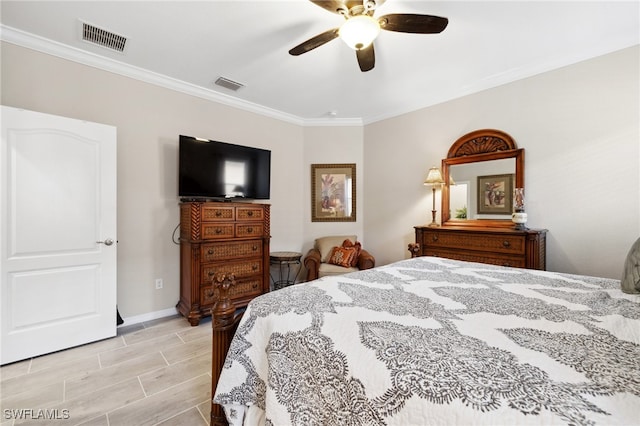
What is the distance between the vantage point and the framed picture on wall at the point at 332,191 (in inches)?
171

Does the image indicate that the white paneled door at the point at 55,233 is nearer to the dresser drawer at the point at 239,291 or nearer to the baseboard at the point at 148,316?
the baseboard at the point at 148,316

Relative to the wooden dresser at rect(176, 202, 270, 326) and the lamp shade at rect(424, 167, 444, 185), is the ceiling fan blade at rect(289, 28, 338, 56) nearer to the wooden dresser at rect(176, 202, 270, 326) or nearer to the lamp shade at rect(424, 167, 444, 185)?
the wooden dresser at rect(176, 202, 270, 326)

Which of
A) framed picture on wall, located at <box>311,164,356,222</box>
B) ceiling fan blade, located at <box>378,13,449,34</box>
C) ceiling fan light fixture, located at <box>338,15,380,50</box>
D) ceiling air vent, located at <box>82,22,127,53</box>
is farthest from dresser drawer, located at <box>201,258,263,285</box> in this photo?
ceiling fan blade, located at <box>378,13,449,34</box>

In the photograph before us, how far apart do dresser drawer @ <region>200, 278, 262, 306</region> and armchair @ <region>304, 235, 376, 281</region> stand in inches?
28.7

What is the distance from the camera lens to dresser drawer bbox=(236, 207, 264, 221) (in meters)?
3.18

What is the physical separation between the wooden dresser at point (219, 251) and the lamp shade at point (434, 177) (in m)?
2.04

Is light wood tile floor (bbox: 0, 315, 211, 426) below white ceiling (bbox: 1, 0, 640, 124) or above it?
below

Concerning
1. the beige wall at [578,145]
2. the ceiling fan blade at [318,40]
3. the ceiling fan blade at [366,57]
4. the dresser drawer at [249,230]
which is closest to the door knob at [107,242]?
the dresser drawer at [249,230]

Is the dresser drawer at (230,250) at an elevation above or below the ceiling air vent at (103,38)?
below

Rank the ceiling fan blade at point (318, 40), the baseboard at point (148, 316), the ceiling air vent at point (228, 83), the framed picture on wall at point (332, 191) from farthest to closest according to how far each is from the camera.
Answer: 1. the framed picture on wall at point (332, 191)
2. the ceiling air vent at point (228, 83)
3. the baseboard at point (148, 316)
4. the ceiling fan blade at point (318, 40)

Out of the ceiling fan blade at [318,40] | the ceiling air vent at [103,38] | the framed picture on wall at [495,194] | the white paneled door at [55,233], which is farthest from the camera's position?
the framed picture on wall at [495,194]

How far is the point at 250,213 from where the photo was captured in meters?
3.28

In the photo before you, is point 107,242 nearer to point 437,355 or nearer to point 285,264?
point 285,264

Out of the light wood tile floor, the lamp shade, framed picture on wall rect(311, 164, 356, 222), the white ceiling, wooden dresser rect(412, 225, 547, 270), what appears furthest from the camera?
framed picture on wall rect(311, 164, 356, 222)
